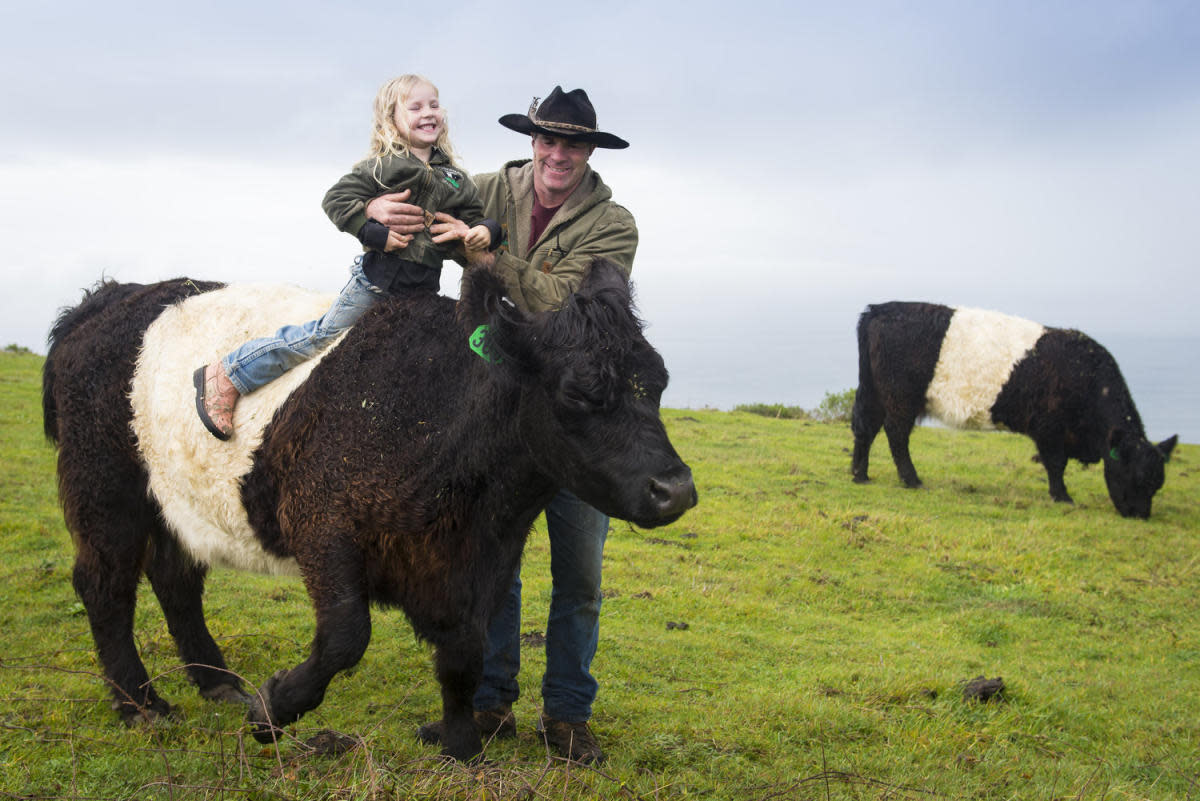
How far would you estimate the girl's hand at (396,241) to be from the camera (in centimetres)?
445

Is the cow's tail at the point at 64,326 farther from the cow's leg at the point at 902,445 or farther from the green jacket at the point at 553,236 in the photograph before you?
the cow's leg at the point at 902,445

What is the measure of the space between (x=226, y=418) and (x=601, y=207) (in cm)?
211

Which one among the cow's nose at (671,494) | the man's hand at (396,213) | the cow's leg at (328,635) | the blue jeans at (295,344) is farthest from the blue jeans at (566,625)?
the man's hand at (396,213)

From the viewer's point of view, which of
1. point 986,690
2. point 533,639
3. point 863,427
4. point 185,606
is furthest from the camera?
point 863,427

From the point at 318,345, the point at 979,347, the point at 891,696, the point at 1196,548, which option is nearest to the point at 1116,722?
the point at 891,696

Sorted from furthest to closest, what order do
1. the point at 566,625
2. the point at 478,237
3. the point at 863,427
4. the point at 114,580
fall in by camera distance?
the point at 863,427
the point at 114,580
the point at 566,625
the point at 478,237

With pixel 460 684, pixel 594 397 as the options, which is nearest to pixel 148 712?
pixel 460 684

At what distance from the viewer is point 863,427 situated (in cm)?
1547

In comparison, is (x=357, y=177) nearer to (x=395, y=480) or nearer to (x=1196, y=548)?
(x=395, y=480)

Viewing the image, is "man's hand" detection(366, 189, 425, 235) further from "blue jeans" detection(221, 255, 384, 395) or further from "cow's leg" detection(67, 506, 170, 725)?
"cow's leg" detection(67, 506, 170, 725)

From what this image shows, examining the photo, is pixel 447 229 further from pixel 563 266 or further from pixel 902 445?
pixel 902 445

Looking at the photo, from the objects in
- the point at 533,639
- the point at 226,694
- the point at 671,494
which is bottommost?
the point at 226,694

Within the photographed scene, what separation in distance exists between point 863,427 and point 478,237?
11.9 m

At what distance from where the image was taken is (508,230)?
17.3ft
